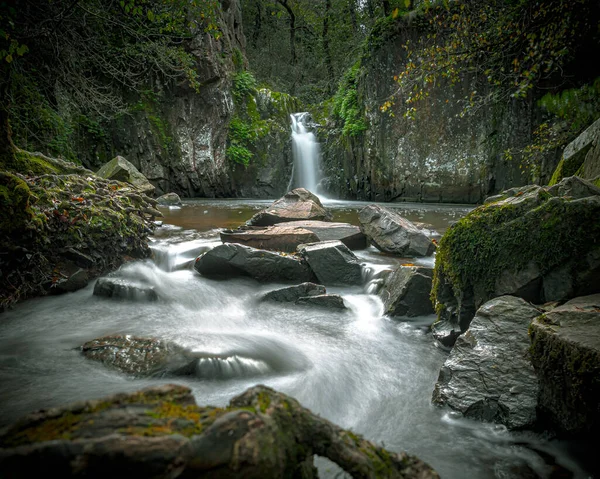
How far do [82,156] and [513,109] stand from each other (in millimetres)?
17232

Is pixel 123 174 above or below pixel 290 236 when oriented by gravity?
above

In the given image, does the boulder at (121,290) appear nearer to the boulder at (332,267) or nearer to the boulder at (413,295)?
the boulder at (332,267)

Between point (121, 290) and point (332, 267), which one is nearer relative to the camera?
point (121, 290)

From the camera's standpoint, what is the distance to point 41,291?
4707 mm

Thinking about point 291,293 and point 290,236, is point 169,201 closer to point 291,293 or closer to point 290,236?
point 290,236

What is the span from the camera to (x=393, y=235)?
22.9ft

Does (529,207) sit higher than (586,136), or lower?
lower

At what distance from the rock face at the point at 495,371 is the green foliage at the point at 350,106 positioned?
1443cm

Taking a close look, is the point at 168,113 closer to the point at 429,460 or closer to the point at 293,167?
the point at 293,167

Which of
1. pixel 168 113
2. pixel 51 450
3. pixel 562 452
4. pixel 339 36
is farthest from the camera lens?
pixel 339 36

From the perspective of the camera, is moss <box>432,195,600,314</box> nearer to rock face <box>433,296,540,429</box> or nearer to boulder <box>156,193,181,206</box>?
rock face <box>433,296,540,429</box>

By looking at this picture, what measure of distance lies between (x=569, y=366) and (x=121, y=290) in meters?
4.98

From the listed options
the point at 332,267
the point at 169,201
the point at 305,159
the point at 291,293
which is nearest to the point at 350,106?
→ the point at 305,159

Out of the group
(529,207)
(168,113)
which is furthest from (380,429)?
(168,113)
